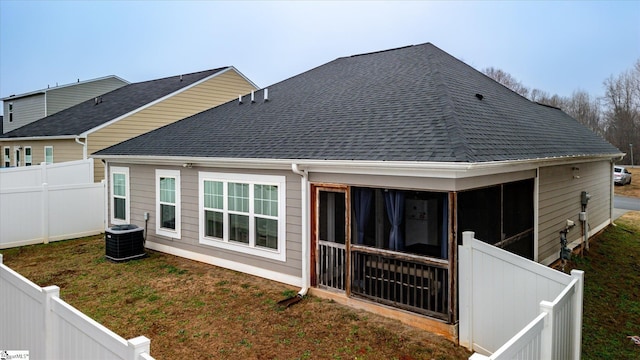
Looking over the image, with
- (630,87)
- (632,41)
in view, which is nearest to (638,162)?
(630,87)

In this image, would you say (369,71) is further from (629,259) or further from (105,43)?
(105,43)

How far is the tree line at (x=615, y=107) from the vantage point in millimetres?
40031

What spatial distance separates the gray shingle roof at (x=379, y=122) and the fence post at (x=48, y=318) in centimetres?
415

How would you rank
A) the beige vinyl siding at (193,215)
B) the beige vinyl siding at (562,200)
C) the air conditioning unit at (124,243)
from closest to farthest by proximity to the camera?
1. the beige vinyl siding at (193,215)
2. the beige vinyl siding at (562,200)
3. the air conditioning unit at (124,243)

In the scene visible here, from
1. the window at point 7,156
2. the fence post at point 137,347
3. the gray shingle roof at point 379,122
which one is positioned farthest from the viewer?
the window at point 7,156

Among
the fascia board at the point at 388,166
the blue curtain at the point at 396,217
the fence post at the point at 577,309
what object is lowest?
the fence post at the point at 577,309

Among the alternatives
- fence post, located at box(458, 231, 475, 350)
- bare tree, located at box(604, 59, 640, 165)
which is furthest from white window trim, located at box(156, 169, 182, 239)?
bare tree, located at box(604, 59, 640, 165)

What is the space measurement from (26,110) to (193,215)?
20.4 metres

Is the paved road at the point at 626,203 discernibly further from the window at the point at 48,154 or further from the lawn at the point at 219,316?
the window at the point at 48,154

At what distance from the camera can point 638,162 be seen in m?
40.7

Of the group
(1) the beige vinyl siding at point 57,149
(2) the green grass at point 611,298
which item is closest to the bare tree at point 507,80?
(2) the green grass at point 611,298

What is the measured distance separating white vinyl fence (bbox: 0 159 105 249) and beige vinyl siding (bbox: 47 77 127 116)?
9.81 meters

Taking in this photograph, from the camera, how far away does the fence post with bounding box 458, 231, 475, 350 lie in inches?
199

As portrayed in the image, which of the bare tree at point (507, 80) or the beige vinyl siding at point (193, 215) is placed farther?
the bare tree at point (507, 80)
